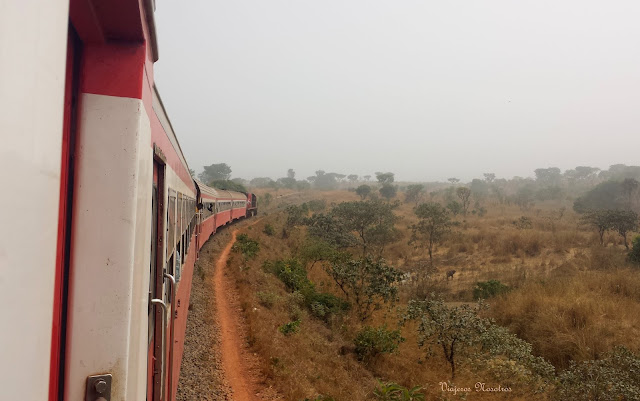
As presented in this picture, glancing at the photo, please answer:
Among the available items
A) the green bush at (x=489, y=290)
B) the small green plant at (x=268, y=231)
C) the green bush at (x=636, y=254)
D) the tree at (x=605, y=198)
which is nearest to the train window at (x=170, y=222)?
the green bush at (x=489, y=290)

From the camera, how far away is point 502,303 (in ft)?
37.0

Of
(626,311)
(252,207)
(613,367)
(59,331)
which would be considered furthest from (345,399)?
(252,207)

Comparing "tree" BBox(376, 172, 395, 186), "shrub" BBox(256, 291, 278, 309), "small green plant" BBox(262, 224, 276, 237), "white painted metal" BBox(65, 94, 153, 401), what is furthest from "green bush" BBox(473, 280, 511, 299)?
"tree" BBox(376, 172, 395, 186)

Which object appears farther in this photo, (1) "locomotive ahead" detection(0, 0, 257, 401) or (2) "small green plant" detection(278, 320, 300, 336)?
(2) "small green plant" detection(278, 320, 300, 336)

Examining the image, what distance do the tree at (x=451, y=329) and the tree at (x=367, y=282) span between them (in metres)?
2.13

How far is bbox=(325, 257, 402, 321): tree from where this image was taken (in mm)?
10789

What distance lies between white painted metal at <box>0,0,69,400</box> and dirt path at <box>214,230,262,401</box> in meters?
5.76

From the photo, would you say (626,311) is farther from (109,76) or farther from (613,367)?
(109,76)

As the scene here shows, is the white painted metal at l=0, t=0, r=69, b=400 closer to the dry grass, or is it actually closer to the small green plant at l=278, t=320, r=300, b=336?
the small green plant at l=278, t=320, r=300, b=336

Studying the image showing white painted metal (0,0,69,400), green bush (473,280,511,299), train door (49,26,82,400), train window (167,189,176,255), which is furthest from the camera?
green bush (473,280,511,299)

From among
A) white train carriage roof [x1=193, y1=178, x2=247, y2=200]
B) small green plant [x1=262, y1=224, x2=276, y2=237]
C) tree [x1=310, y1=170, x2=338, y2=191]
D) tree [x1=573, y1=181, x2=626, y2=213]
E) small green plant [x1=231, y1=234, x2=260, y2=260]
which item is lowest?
small green plant [x1=231, y1=234, x2=260, y2=260]

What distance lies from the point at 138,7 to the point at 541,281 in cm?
1532

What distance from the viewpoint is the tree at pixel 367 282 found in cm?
1079

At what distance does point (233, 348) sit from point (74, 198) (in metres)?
6.86
